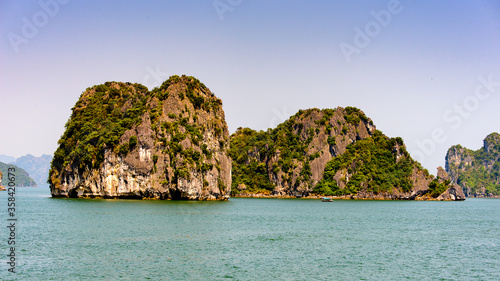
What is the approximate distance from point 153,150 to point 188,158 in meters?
6.95

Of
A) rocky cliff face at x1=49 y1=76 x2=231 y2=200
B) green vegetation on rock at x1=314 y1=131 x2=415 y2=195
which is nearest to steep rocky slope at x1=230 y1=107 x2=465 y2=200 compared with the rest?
green vegetation on rock at x1=314 y1=131 x2=415 y2=195

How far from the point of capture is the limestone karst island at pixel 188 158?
87000mm

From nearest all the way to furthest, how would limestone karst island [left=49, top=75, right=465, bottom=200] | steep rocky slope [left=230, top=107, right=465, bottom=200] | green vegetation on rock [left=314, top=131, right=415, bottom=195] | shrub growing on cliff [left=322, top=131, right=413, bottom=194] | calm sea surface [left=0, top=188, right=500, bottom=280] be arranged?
calm sea surface [left=0, top=188, right=500, bottom=280] < limestone karst island [left=49, top=75, right=465, bottom=200] < shrub growing on cliff [left=322, top=131, right=413, bottom=194] < green vegetation on rock [left=314, top=131, right=415, bottom=195] < steep rocky slope [left=230, top=107, right=465, bottom=200]

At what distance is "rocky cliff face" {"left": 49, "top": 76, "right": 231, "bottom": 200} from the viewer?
284 ft

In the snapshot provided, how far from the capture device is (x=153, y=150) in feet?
285

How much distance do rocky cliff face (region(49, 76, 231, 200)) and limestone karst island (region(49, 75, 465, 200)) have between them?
193 mm

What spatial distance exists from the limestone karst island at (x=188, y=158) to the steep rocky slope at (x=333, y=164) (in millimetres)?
333

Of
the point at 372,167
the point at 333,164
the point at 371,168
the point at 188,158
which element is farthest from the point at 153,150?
the point at 372,167

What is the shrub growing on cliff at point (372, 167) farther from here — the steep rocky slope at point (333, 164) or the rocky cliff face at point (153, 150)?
the rocky cliff face at point (153, 150)

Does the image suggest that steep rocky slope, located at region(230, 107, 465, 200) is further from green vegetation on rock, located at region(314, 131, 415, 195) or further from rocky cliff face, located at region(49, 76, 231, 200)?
rocky cliff face, located at region(49, 76, 231, 200)

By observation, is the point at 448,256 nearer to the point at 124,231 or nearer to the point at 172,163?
the point at 124,231

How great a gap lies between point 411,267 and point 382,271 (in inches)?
101

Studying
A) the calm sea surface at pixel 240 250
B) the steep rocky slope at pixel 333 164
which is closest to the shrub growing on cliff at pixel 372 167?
the steep rocky slope at pixel 333 164

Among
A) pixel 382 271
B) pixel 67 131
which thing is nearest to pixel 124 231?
pixel 382 271
